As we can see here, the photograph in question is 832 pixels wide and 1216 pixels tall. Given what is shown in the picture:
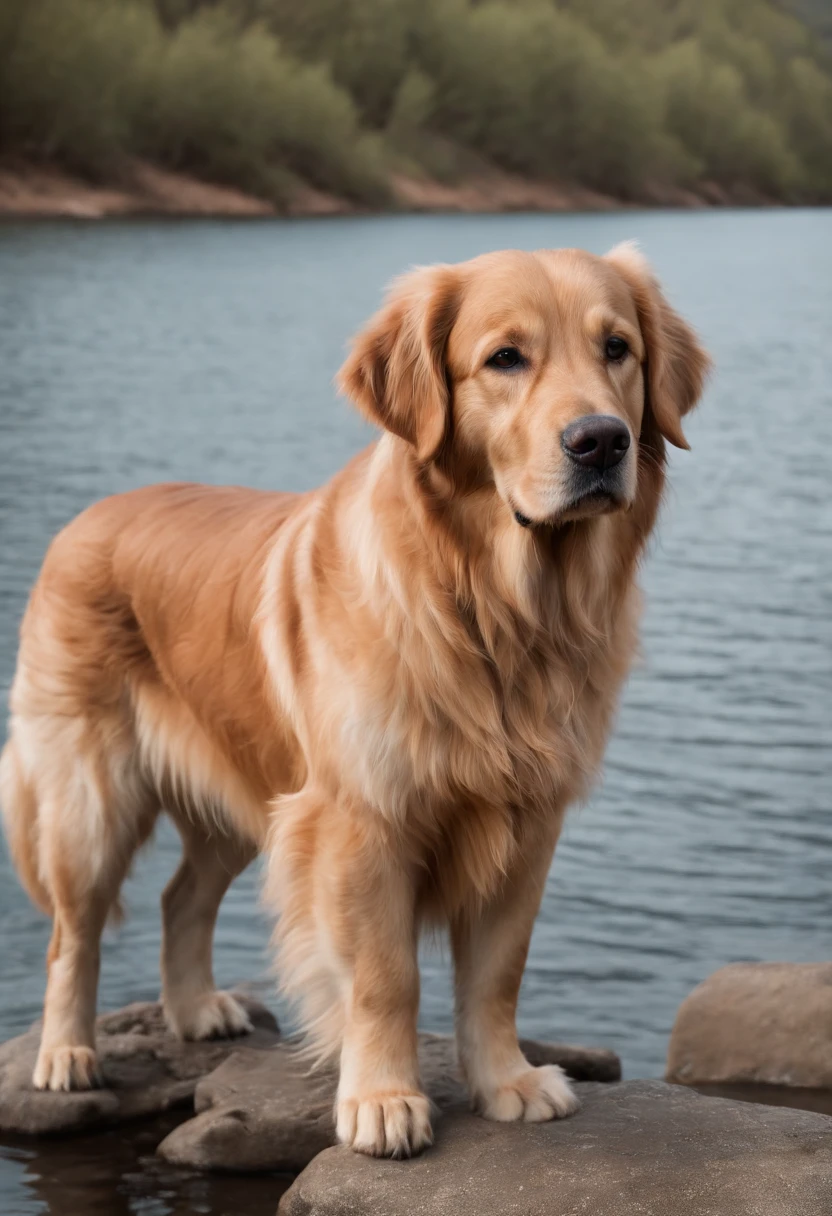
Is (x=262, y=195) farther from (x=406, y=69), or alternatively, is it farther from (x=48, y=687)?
(x=48, y=687)

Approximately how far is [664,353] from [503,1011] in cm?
168

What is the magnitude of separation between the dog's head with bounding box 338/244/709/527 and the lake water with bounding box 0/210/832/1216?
529 mm

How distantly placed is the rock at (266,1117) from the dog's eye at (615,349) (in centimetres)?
191

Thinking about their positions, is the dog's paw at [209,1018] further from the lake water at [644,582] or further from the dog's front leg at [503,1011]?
the dog's front leg at [503,1011]

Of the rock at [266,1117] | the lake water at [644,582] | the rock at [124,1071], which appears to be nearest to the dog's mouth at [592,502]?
the lake water at [644,582]

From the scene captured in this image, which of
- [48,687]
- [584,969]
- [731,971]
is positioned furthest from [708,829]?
[48,687]

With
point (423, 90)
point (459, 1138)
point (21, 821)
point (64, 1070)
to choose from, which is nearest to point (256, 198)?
point (423, 90)

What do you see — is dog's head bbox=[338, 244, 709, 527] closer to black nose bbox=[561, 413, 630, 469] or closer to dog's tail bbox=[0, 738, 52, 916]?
black nose bbox=[561, 413, 630, 469]

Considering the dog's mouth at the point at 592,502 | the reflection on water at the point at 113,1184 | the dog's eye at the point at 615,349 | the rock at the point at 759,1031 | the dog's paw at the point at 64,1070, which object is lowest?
the reflection on water at the point at 113,1184

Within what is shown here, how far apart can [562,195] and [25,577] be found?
67.9 meters

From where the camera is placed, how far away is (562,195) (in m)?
76.6

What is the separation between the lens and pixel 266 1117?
172 inches

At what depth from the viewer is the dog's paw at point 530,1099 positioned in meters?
4.03

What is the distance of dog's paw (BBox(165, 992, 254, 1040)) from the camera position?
4.99 meters
